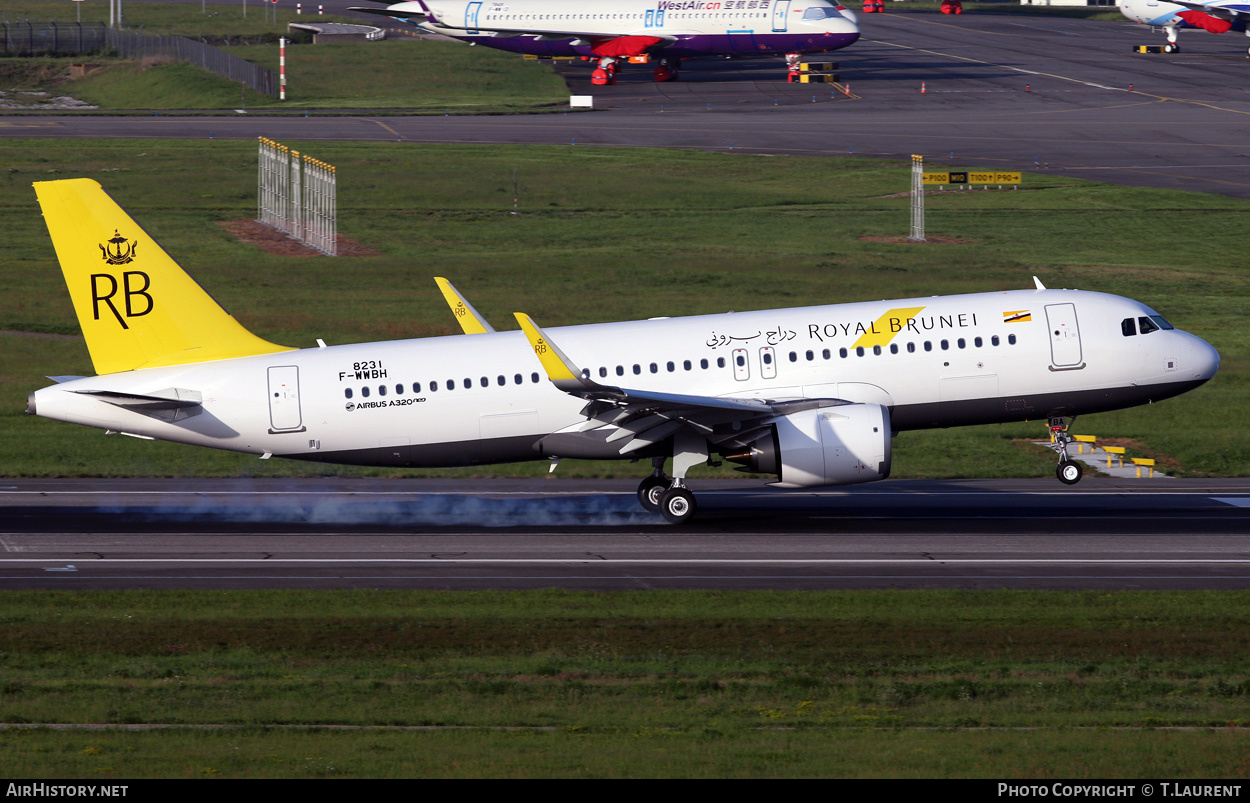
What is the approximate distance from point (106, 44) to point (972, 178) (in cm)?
9837

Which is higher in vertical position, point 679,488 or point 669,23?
point 669,23

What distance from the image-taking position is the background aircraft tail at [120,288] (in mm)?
31750

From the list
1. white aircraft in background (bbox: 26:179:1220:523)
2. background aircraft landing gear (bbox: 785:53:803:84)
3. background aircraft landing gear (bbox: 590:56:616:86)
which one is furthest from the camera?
background aircraft landing gear (bbox: 785:53:803:84)

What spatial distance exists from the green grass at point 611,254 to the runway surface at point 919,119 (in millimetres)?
4614

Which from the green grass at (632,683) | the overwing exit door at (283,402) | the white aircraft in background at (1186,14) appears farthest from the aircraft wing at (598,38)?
the green grass at (632,683)

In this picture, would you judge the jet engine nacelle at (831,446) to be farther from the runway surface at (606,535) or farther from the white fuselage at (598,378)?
the runway surface at (606,535)

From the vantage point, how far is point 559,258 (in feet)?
222

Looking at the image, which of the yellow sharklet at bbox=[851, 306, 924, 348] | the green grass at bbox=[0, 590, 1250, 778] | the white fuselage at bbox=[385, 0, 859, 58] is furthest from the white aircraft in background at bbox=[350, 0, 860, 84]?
the green grass at bbox=[0, 590, 1250, 778]

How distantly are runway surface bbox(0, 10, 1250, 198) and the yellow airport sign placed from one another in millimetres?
4799

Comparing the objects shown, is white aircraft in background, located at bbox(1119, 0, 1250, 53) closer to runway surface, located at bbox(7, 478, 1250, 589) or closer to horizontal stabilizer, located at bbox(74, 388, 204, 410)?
runway surface, located at bbox(7, 478, 1250, 589)

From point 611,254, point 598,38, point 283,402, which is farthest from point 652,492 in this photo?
point 598,38

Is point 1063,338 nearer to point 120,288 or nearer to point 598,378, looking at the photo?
point 598,378

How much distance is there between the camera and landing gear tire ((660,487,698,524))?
3303 cm

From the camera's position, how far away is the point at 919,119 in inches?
4003
